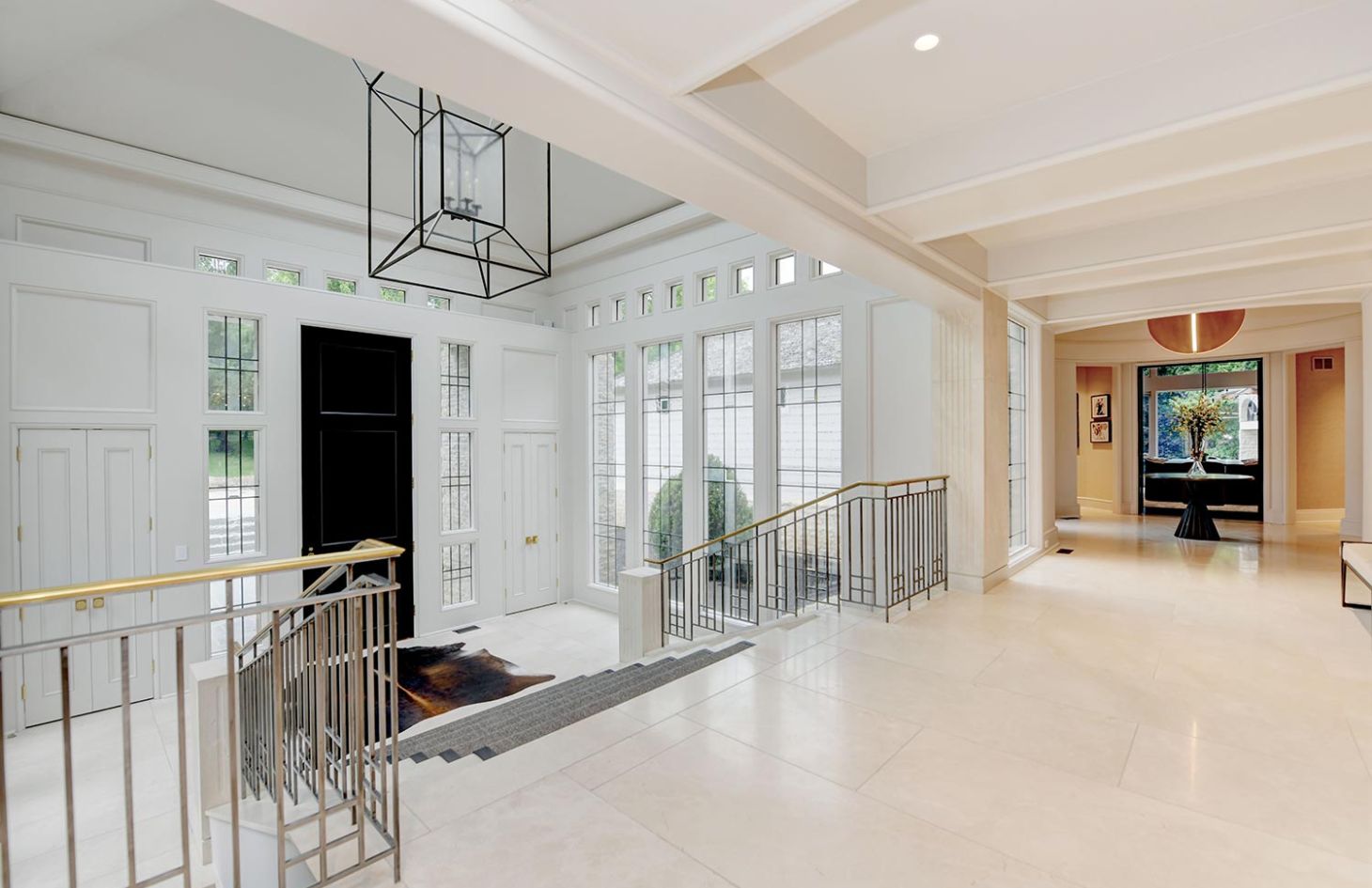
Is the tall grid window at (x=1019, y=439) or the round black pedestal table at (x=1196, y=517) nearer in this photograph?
the tall grid window at (x=1019, y=439)

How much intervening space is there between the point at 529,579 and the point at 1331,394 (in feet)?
41.0

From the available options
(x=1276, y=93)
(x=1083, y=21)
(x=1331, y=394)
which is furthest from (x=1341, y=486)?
(x=1083, y=21)

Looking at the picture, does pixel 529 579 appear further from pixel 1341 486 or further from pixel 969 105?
pixel 1341 486

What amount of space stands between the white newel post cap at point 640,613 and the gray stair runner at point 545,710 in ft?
1.34

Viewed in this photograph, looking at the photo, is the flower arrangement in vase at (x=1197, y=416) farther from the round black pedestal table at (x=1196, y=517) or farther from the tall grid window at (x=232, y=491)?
the tall grid window at (x=232, y=491)

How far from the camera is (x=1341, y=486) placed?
9.68 metres

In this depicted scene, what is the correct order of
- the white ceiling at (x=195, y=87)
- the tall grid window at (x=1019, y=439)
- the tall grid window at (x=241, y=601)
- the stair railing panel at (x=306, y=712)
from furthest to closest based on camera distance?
the tall grid window at (x=1019, y=439), the tall grid window at (x=241, y=601), the white ceiling at (x=195, y=87), the stair railing panel at (x=306, y=712)

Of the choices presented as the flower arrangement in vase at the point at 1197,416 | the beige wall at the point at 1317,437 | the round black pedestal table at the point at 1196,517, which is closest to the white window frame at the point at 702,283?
the round black pedestal table at the point at 1196,517

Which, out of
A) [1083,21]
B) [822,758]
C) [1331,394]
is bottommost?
[822,758]

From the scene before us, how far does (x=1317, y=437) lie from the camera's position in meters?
9.81

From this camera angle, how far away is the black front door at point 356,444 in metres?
6.90

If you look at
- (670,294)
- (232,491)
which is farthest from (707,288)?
(232,491)

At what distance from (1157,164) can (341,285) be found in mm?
8186

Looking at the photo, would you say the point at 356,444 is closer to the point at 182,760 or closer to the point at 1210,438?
the point at 182,760
